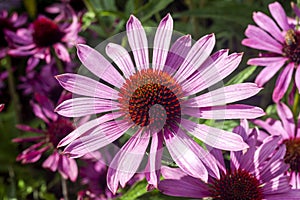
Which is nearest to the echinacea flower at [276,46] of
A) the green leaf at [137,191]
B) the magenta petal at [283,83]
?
the magenta petal at [283,83]

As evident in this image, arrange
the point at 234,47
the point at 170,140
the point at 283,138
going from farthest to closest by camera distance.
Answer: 1. the point at 234,47
2. the point at 283,138
3. the point at 170,140

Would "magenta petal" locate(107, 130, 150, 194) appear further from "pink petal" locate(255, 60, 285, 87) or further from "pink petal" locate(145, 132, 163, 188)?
"pink petal" locate(255, 60, 285, 87)

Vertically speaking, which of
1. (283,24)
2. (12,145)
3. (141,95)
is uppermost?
(283,24)

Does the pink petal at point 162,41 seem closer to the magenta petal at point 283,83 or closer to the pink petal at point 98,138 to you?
the pink petal at point 98,138

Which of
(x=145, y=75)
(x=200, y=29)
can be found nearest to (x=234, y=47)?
(x=200, y=29)

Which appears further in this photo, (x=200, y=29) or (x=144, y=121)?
(x=200, y=29)

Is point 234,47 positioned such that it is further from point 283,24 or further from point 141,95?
point 141,95
